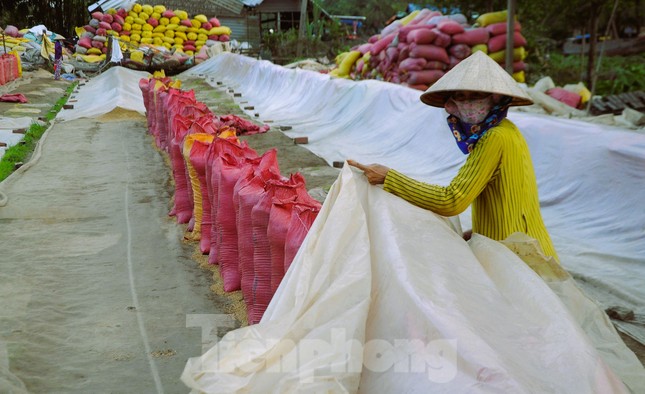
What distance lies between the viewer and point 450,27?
12766 mm

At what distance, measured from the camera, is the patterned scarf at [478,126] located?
2.64m

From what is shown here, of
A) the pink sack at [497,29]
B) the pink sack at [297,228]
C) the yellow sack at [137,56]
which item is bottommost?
the yellow sack at [137,56]

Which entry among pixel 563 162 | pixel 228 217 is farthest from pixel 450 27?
pixel 228 217

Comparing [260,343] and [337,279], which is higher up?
[337,279]

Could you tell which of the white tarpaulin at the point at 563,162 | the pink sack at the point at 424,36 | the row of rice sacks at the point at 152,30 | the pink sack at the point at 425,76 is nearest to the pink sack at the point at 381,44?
the pink sack at the point at 424,36

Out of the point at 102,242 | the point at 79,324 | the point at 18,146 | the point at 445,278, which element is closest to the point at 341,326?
the point at 445,278

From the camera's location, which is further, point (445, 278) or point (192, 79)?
point (192, 79)

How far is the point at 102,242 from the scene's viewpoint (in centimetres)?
562

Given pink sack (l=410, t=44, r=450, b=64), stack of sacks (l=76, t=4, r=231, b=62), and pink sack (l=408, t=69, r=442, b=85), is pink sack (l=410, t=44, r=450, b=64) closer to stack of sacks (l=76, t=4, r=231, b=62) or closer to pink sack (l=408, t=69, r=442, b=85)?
pink sack (l=408, t=69, r=442, b=85)

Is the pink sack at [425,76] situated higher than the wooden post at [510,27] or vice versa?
the wooden post at [510,27]

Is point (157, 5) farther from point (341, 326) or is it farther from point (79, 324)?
point (341, 326)

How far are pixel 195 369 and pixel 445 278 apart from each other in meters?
0.75

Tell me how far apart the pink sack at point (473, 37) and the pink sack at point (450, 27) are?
0.11 m

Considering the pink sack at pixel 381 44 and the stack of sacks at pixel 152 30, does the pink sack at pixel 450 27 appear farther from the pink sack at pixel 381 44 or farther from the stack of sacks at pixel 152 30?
the stack of sacks at pixel 152 30
